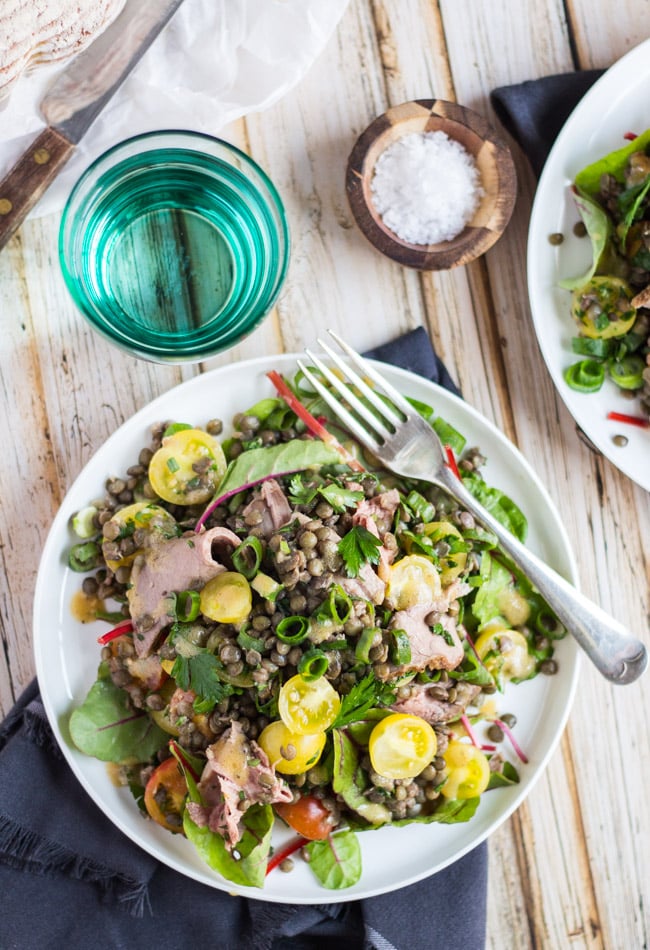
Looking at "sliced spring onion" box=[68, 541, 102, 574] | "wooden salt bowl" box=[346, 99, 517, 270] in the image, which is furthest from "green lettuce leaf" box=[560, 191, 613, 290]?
"sliced spring onion" box=[68, 541, 102, 574]

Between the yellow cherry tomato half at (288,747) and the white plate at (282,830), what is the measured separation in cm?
31

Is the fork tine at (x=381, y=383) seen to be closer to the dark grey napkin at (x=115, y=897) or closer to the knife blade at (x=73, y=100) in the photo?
the knife blade at (x=73, y=100)

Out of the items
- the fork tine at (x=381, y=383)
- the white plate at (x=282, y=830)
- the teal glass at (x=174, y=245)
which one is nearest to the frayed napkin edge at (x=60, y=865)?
the white plate at (x=282, y=830)

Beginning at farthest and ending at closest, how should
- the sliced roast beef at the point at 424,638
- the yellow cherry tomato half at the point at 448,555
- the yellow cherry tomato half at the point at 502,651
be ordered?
the yellow cherry tomato half at the point at 502,651, the yellow cherry tomato half at the point at 448,555, the sliced roast beef at the point at 424,638

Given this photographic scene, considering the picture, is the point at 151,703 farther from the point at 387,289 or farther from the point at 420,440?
the point at 387,289

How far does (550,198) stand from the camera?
91.4 inches

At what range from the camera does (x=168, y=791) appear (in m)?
2.07

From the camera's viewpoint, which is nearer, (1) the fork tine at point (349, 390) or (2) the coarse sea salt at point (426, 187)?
(1) the fork tine at point (349, 390)

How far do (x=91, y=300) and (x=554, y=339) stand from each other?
3.86 ft

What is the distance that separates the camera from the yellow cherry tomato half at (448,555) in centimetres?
206

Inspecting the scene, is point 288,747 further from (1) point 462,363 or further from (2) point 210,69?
(2) point 210,69

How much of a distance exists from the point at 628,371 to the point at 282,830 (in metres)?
1.44

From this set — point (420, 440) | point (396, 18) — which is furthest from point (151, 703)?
point (396, 18)

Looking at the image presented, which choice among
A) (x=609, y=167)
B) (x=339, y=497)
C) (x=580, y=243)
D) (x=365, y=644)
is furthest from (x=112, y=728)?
(x=609, y=167)
